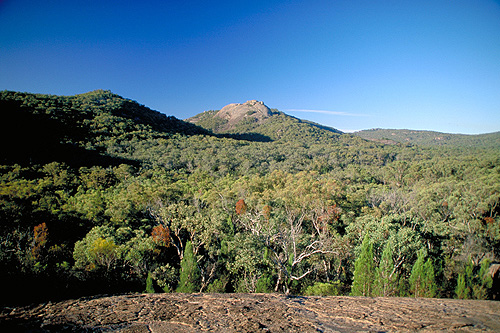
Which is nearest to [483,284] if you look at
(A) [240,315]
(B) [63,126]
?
(A) [240,315]

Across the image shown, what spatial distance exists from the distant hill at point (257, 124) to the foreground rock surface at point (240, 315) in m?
105

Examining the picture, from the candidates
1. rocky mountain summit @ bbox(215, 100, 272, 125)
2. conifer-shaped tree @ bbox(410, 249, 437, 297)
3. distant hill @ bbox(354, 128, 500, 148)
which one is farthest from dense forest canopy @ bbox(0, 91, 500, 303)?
rocky mountain summit @ bbox(215, 100, 272, 125)

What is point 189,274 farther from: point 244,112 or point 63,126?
point 244,112

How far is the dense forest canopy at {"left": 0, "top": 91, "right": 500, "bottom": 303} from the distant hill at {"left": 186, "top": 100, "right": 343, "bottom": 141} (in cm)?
5909

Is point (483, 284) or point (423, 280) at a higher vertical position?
point (423, 280)

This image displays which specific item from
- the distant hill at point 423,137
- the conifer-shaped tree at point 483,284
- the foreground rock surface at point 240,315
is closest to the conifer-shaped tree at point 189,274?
the foreground rock surface at point 240,315

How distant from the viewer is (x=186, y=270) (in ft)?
47.3

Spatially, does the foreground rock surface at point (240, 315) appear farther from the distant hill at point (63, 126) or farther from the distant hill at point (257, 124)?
the distant hill at point (257, 124)

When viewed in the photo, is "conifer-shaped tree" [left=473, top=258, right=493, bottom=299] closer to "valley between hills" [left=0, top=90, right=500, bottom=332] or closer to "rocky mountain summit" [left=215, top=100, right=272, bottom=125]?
"valley between hills" [left=0, top=90, right=500, bottom=332]

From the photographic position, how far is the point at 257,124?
458 feet

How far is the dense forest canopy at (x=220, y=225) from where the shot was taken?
1226 cm

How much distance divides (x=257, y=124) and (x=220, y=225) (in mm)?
125231

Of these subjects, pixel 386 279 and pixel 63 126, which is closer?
pixel 386 279

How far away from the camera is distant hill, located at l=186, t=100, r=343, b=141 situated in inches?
4444
